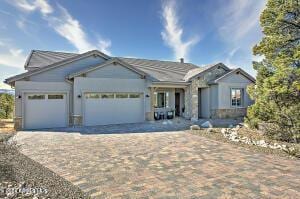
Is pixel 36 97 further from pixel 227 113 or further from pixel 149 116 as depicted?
pixel 227 113

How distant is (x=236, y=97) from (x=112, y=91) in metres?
13.3

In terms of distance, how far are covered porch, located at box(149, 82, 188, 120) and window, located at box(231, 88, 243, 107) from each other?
5.22 metres

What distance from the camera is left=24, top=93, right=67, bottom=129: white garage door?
49.8ft

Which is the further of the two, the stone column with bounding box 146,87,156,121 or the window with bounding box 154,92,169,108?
the window with bounding box 154,92,169,108

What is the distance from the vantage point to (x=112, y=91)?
57.2 ft

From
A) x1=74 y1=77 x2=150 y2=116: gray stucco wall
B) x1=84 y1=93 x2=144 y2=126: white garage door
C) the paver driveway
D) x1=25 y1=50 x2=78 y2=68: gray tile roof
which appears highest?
x1=25 y1=50 x2=78 y2=68: gray tile roof

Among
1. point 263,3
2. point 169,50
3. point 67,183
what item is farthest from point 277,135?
→ point 169,50

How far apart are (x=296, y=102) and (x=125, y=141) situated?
870 cm

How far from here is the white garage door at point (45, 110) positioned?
1517cm

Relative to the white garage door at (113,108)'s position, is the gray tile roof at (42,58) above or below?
above

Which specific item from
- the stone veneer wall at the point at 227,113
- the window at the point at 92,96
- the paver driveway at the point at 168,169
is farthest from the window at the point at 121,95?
the stone veneer wall at the point at 227,113

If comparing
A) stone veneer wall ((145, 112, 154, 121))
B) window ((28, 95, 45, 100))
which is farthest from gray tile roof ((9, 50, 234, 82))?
stone veneer wall ((145, 112, 154, 121))

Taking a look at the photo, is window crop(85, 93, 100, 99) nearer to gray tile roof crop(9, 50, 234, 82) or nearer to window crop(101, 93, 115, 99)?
window crop(101, 93, 115, 99)

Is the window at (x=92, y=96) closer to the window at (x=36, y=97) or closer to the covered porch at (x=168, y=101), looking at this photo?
the window at (x=36, y=97)
